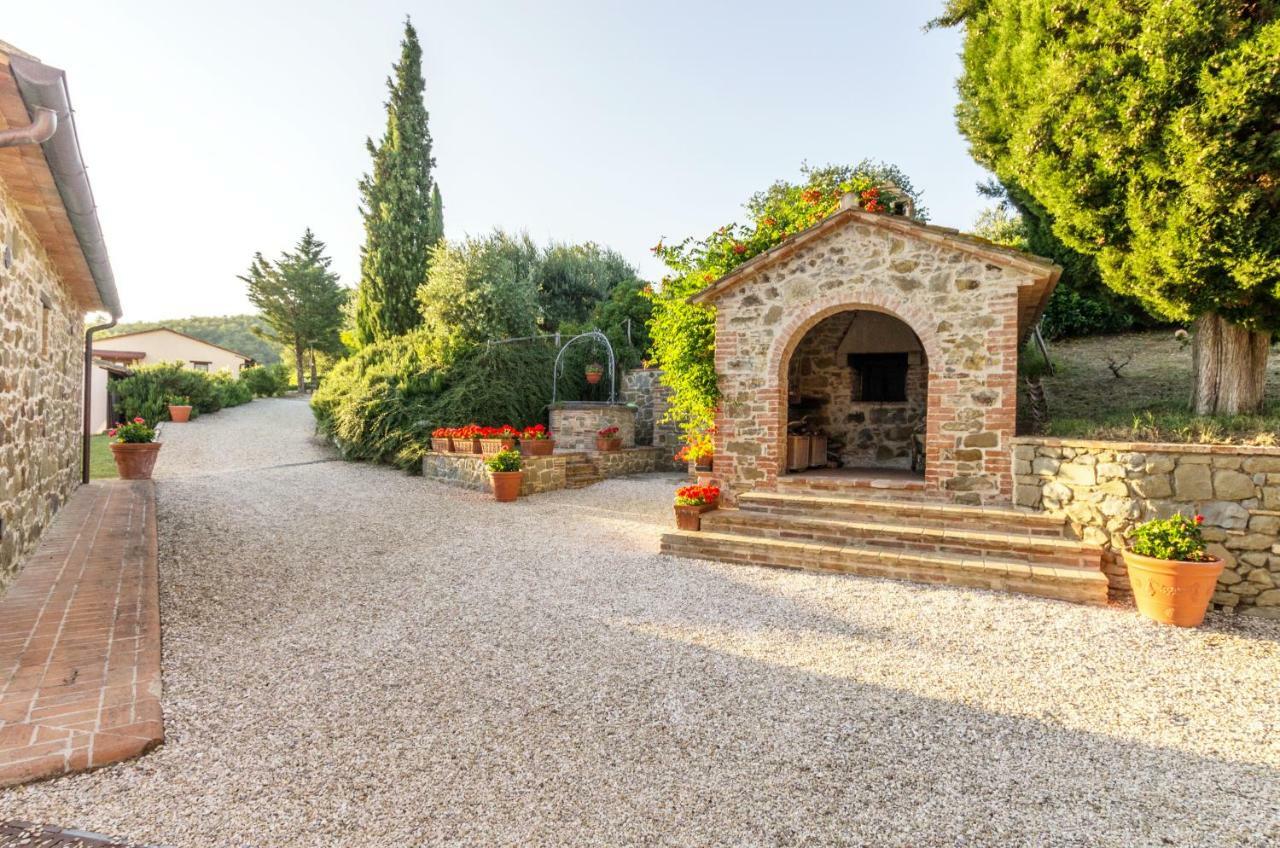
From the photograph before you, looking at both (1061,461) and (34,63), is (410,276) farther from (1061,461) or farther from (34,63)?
(1061,461)

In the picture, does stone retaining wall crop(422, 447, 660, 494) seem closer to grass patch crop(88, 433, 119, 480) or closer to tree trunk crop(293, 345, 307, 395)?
grass patch crop(88, 433, 119, 480)

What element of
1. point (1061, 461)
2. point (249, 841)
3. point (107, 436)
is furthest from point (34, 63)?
point (107, 436)

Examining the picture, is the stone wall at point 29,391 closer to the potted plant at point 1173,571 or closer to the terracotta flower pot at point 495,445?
the terracotta flower pot at point 495,445

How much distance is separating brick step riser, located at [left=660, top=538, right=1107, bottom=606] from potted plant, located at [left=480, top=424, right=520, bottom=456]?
200 inches

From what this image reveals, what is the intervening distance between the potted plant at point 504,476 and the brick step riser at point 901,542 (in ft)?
13.8

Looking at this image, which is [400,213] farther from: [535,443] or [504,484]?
[504,484]

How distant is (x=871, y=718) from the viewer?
327cm

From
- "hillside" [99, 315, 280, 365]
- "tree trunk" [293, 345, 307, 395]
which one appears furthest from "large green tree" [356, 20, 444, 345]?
"hillside" [99, 315, 280, 365]

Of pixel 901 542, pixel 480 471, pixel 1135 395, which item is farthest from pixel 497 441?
pixel 1135 395

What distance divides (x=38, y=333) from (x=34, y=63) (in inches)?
171

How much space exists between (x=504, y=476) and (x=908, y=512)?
6.34 m

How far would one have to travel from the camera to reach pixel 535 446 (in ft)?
37.2

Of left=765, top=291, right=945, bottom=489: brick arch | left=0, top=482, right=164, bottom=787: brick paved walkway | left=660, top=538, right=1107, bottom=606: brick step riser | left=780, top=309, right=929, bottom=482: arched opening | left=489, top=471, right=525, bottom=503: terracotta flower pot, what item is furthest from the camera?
left=489, top=471, right=525, bottom=503: terracotta flower pot

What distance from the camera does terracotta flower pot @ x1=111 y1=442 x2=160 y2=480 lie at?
10570 millimetres
